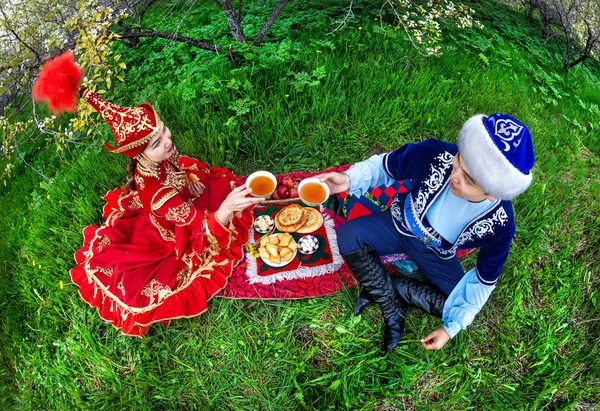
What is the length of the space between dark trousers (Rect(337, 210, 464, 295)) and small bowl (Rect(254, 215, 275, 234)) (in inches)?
28.3

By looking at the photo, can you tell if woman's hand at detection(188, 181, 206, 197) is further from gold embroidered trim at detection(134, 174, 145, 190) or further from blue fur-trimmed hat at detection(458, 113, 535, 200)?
blue fur-trimmed hat at detection(458, 113, 535, 200)

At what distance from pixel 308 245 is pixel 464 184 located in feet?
4.99

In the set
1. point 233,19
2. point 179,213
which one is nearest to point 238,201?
point 179,213

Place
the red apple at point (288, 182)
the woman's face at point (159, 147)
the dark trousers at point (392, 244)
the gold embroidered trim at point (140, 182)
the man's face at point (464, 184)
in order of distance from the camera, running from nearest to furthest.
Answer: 1. the man's face at point (464, 184)
2. the woman's face at point (159, 147)
3. the gold embroidered trim at point (140, 182)
4. the dark trousers at point (392, 244)
5. the red apple at point (288, 182)

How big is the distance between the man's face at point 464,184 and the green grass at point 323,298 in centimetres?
132

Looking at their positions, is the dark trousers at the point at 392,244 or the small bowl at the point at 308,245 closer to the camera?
the dark trousers at the point at 392,244

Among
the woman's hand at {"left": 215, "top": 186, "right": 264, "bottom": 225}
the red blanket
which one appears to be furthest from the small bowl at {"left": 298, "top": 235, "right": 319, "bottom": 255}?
the woman's hand at {"left": 215, "top": 186, "right": 264, "bottom": 225}

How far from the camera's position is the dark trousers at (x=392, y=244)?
2717 mm

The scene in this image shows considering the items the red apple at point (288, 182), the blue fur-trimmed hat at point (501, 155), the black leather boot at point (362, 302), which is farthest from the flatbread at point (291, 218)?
the blue fur-trimmed hat at point (501, 155)

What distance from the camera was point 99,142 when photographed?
3811mm

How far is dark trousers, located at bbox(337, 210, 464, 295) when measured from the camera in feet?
8.91

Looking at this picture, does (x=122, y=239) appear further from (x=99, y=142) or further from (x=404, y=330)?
(x=404, y=330)

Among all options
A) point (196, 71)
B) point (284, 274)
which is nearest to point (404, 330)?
point (284, 274)

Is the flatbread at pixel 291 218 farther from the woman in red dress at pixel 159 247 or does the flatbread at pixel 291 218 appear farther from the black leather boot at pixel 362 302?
the black leather boot at pixel 362 302
